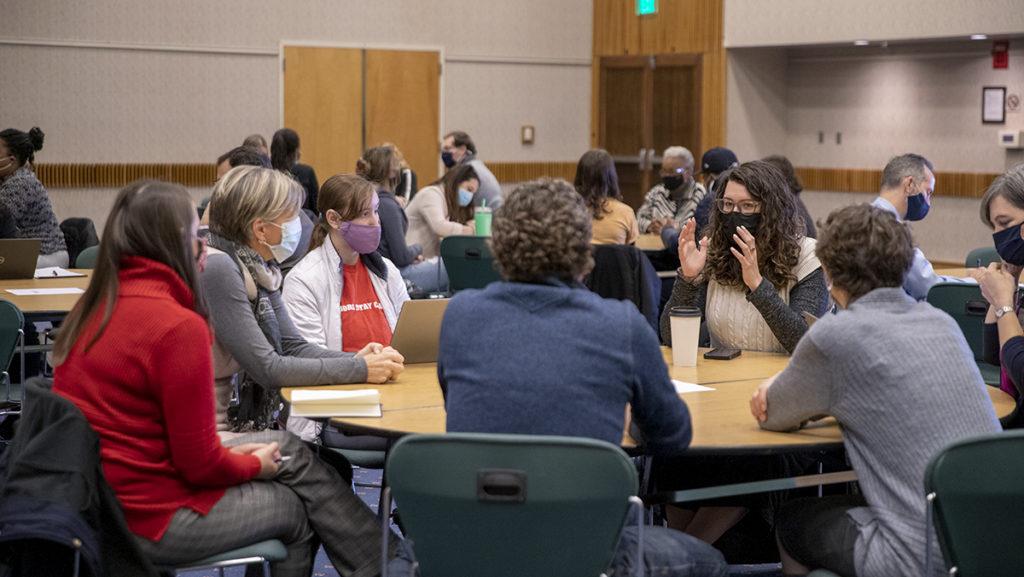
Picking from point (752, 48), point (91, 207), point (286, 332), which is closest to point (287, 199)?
point (286, 332)

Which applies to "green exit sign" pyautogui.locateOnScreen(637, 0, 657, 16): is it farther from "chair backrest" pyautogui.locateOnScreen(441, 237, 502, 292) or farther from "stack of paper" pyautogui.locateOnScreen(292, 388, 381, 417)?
"stack of paper" pyautogui.locateOnScreen(292, 388, 381, 417)

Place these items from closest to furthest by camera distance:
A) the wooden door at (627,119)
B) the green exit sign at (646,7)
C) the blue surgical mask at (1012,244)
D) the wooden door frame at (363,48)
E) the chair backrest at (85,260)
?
the blue surgical mask at (1012,244) → the chair backrest at (85,260) → the wooden door frame at (363,48) → the green exit sign at (646,7) → the wooden door at (627,119)

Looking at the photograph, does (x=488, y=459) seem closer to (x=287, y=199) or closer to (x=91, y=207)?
(x=287, y=199)

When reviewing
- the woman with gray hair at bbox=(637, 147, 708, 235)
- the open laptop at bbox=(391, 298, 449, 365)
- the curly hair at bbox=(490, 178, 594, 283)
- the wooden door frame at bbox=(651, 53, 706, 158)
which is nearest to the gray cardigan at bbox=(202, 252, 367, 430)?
the open laptop at bbox=(391, 298, 449, 365)

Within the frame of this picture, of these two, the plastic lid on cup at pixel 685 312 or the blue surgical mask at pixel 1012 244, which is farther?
the blue surgical mask at pixel 1012 244

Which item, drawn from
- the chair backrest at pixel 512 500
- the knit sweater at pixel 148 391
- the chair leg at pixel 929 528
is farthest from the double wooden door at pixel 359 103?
the chair leg at pixel 929 528

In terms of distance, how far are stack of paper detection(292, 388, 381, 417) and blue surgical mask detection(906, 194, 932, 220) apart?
3.68 m

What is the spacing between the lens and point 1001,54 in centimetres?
1038

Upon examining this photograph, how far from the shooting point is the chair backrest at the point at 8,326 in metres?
4.57

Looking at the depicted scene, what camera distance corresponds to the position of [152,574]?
2.70 m

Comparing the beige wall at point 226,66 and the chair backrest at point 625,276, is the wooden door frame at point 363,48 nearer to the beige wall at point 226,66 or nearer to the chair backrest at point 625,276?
the beige wall at point 226,66

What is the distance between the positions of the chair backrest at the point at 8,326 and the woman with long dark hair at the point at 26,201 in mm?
2336

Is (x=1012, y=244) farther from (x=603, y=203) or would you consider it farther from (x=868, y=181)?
(x=868, y=181)

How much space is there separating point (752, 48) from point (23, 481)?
34.3ft
